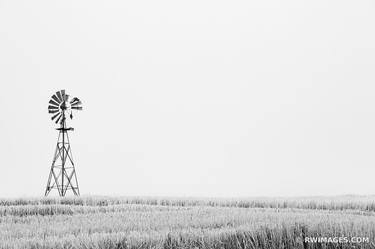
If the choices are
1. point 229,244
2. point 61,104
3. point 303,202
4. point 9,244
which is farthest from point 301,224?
point 61,104

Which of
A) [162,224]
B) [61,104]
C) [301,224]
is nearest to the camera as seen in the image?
[301,224]

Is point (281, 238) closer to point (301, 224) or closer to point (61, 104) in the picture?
point (301, 224)

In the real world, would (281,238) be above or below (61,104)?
below

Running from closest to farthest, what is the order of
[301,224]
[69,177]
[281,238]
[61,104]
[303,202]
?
[281,238], [301,224], [303,202], [69,177], [61,104]

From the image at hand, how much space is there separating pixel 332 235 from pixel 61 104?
79.0 feet

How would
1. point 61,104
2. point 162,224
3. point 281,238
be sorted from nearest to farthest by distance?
1. point 281,238
2. point 162,224
3. point 61,104

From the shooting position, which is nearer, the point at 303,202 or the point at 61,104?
the point at 303,202

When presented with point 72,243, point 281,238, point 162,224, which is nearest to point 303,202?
point 162,224

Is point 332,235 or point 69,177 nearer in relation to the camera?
point 332,235

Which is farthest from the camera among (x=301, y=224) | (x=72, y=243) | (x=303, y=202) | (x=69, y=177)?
(x=69, y=177)

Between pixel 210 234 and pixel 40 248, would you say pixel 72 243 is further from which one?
pixel 210 234

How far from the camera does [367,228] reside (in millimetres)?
8039

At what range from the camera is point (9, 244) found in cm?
729

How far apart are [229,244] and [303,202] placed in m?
13.2
